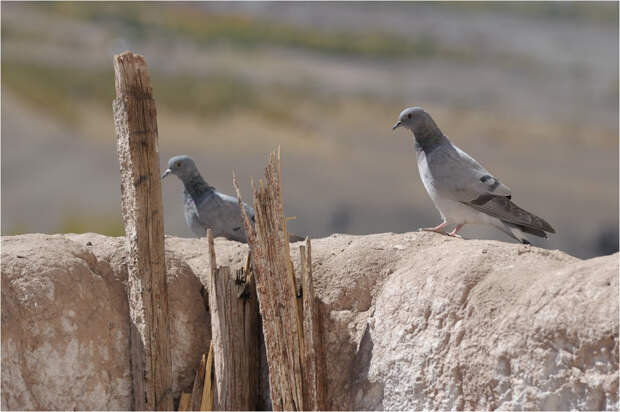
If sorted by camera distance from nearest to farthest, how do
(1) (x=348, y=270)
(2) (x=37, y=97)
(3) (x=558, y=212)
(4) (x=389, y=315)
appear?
(4) (x=389, y=315), (1) (x=348, y=270), (3) (x=558, y=212), (2) (x=37, y=97)

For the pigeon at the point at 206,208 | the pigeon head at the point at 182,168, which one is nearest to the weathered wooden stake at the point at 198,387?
the pigeon at the point at 206,208

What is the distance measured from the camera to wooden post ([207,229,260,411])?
210 inches

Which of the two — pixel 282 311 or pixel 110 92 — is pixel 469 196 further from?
pixel 110 92

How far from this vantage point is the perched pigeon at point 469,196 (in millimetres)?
5617

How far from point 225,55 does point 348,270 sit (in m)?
22.2

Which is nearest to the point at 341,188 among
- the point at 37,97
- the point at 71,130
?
the point at 71,130

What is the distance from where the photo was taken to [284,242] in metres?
5.29

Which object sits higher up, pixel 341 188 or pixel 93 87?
pixel 93 87

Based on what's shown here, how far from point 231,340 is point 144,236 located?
1007 mm

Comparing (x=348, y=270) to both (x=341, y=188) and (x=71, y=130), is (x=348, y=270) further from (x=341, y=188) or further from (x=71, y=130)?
(x=71, y=130)

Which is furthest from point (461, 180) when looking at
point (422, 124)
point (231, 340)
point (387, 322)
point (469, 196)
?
point (231, 340)

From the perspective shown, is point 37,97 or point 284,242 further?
point 37,97

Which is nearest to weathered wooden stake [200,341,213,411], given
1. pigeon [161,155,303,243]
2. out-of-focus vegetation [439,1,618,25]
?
pigeon [161,155,303,243]

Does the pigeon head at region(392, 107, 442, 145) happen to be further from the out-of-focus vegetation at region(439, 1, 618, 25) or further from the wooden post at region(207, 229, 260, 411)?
the out-of-focus vegetation at region(439, 1, 618, 25)
